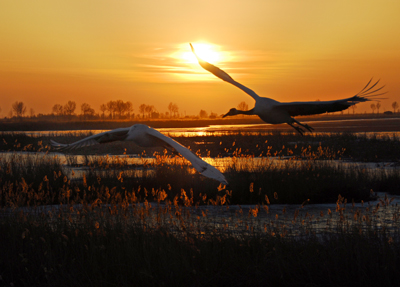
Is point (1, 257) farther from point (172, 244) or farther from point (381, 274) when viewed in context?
point (381, 274)

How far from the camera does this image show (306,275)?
5.04 meters

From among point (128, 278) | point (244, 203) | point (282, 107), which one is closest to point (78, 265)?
point (128, 278)

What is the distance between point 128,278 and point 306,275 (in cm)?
224

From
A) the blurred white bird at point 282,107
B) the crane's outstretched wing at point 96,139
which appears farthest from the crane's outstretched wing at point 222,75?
the crane's outstretched wing at point 96,139

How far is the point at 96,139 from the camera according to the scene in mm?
8039

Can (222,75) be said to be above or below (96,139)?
above

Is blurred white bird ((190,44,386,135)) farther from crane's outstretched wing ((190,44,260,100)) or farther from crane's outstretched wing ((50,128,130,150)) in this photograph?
crane's outstretched wing ((50,128,130,150))

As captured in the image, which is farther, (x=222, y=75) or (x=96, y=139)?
(x=222, y=75)

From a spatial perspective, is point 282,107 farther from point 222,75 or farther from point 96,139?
point 96,139

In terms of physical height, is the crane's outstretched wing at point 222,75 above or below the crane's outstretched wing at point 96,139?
above

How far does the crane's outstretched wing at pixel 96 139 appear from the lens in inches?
293

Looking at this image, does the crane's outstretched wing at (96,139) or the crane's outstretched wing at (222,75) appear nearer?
the crane's outstretched wing at (96,139)

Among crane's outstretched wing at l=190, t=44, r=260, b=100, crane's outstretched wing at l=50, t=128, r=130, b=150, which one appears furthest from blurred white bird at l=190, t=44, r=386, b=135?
crane's outstretched wing at l=50, t=128, r=130, b=150

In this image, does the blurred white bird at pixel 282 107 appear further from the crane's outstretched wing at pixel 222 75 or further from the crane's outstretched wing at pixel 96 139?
the crane's outstretched wing at pixel 96 139
